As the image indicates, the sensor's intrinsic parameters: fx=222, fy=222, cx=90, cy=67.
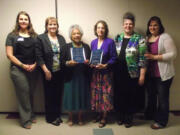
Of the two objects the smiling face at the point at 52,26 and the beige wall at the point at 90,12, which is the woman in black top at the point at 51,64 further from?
the beige wall at the point at 90,12

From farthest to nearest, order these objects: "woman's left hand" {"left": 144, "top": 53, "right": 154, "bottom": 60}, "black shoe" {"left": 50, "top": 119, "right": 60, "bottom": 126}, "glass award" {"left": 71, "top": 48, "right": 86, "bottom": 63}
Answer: "black shoe" {"left": 50, "top": 119, "right": 60, "bottom": 126} → "glass award" {"left": 71, "top": 48, "right": 86, "bottom": 63} → "woman's left hand" {"left": 144, "top": 53, "right": 154, "bottom": 60}

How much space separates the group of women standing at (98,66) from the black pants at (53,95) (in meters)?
0.01

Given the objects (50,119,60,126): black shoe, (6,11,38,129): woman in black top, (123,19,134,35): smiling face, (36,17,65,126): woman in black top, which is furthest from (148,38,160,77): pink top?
(6,11,38,129): woman in black top

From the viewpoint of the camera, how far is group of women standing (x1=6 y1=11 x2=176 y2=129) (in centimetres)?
288

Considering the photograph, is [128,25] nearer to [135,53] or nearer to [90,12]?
[135,53]

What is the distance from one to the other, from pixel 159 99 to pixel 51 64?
1523 mm

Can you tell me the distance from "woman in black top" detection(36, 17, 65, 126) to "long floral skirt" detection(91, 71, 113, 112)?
0.51 metres

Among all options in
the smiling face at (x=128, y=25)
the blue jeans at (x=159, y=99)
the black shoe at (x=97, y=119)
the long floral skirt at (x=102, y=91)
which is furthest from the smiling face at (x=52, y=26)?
the blue jeans at (x=159, y=99)

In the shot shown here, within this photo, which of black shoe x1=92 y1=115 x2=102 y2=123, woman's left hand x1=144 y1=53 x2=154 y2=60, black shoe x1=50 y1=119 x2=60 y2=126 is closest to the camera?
woman's left hand x1=144 y1=53 x2=154 y2=60

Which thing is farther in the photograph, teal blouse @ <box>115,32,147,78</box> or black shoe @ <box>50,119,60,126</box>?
black shoe @ <box>50,119,60,126</box>

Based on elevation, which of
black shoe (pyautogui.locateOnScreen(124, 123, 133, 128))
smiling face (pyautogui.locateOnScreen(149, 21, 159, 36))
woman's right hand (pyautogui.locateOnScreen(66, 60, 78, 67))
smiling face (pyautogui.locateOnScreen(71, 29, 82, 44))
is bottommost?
black shoe (pyautogui.locateOnScreen(124, 123, 133, 128))

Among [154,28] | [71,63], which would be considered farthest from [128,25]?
[71,63]

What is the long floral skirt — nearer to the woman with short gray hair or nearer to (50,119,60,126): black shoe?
the woman with short gray hair

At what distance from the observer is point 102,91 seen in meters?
2.96
